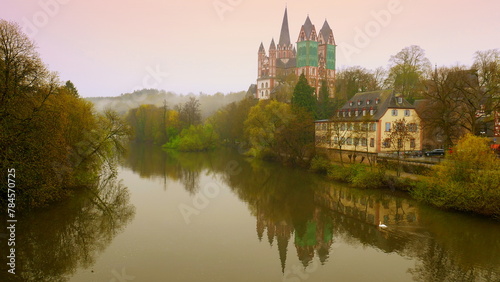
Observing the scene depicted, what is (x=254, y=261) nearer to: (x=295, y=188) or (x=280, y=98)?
(x=295, y=188)

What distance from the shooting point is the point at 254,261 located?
1514 centimetres

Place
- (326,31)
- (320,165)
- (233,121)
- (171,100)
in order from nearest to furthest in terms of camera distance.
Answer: (320,165), (233,121), (326,31), (171,100)

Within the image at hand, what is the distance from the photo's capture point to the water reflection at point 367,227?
14.9 m

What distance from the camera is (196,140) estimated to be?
62.3m

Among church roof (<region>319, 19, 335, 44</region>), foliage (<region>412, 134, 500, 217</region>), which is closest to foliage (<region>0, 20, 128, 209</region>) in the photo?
foliage (<region>412, 134, 500, 217</region>)

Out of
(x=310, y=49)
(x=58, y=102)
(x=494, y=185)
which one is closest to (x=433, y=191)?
(x=494, y=185)

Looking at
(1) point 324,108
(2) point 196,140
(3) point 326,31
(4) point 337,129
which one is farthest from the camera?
(3) point 326,31

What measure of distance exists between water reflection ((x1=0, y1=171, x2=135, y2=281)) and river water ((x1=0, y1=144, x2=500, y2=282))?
0.05m

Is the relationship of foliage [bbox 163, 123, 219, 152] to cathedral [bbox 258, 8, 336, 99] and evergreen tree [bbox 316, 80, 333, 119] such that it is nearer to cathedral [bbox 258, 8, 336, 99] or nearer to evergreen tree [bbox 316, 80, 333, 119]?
evergreen tree [bbox 316, 80, 333, 119]

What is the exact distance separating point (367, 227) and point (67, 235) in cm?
1483

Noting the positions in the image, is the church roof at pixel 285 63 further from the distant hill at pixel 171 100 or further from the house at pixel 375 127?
the house at pixel 375 127

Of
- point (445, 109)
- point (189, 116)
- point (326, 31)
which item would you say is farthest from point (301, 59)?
point (445, 109)

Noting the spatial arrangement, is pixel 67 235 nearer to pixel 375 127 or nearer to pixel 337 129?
pixel 337 129

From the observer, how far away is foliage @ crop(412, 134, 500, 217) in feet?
64.6
